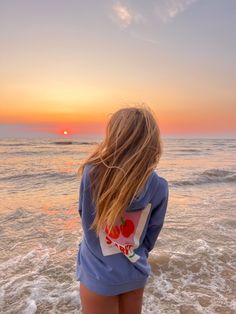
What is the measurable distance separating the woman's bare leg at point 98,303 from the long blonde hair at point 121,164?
1.38 ft

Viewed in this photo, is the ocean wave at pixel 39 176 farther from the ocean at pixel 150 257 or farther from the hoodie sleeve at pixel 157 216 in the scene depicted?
Answer: the hoodie sleeve at pixel 157 216

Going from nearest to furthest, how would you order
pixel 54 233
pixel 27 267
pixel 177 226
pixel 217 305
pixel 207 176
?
1. pixel 217 305
2. pixel 27 267
3. pixel 54 233
4. pixel 177 226
5. pixel 207 176

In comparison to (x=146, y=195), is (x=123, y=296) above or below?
below

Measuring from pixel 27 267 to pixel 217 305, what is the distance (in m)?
2.56

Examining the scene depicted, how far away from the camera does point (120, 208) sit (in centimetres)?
179

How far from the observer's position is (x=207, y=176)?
14609mm

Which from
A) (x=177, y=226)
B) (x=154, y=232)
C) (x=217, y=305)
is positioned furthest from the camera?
(x=177, y=226)

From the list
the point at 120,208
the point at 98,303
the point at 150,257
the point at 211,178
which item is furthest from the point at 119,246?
the point at 211,178

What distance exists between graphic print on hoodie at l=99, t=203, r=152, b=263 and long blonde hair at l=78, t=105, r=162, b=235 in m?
0.07

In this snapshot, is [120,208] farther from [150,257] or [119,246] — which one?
[150,257]

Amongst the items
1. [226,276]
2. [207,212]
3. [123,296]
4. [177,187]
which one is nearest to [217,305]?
[226,276]

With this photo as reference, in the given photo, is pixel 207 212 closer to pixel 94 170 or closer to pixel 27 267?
pixel 27 267

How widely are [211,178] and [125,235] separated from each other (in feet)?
42.8

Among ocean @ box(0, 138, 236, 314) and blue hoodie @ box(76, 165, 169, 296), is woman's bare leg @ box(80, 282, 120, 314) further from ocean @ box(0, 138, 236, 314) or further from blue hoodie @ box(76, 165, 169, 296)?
ocean @ box(0, 138, 236, 314)
